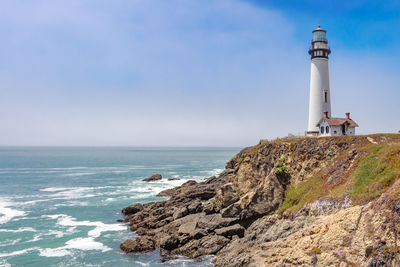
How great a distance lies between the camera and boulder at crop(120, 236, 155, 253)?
2584cm

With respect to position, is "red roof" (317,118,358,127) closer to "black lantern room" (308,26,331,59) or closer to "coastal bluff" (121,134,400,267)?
"coastal bluff" (121,134,400,267)

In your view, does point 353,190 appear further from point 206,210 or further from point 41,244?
point 41,244

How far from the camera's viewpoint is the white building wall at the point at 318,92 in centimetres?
3947

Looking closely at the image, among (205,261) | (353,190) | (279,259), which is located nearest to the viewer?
(279,259)

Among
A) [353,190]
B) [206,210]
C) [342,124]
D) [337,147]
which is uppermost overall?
[342,124]

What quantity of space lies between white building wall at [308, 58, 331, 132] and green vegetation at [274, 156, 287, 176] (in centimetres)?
1086

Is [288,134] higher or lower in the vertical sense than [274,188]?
higher

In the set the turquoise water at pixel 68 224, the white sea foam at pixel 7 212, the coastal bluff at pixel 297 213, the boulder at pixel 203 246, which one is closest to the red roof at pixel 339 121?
the coastal bluff at pixel 297 213

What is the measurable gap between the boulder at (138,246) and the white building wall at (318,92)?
25657 mm

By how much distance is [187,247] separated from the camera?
25266 millimetres

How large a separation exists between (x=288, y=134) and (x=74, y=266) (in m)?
27.0

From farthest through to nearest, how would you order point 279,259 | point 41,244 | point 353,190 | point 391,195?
point 41,244, point 353,190, point 279,259, point 391,195

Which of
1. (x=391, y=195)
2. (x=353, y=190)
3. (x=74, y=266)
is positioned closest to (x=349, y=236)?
(x=391, y=195)

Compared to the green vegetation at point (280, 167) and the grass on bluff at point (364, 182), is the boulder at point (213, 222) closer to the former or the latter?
the grass on bluff at point (364, 182)
